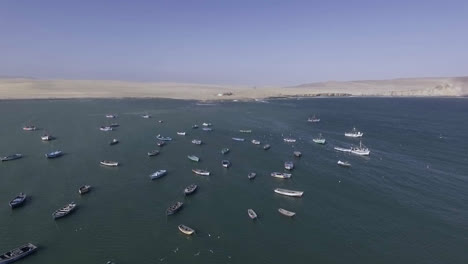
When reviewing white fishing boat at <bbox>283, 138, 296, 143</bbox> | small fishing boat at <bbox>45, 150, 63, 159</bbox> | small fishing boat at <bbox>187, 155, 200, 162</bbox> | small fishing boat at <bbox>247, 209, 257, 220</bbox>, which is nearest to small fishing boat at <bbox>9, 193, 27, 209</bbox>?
small fishing boat at <bbox>45, 150, 63, 159</bbox>

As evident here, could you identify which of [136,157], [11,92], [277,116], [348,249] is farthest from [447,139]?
[11,92]

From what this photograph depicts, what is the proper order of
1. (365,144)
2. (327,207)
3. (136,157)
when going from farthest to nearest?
(365,144) → (136,157) → (327,207)

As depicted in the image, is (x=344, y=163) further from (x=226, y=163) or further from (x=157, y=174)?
(x=157, y=174)

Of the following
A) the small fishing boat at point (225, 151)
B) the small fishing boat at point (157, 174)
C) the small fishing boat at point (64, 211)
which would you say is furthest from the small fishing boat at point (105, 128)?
the small fishing boat at point (64, 211)

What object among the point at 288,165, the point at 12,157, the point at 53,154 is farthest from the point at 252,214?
the point at 12,157

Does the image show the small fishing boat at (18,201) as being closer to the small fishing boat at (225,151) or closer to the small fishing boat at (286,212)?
the small fishing boat at (286,212)

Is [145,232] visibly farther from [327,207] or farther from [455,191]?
[455,191]
